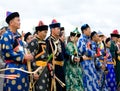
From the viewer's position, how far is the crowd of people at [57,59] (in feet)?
24.0

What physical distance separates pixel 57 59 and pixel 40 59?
38.6 inches

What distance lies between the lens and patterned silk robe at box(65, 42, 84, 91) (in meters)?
10.1

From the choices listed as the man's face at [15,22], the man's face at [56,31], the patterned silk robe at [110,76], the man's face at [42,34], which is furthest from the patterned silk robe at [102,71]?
the man's face at [15,22]

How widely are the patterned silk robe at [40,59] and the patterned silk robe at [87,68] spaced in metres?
2.10

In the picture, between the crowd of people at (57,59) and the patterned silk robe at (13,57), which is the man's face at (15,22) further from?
the patterned silk robe at (13,57)

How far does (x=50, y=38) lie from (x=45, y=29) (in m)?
0.67

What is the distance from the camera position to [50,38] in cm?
922

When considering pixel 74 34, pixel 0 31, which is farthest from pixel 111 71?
pixel 0 31

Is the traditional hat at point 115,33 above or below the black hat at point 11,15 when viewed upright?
below

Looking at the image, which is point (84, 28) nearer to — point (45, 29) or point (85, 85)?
point (85, 85)

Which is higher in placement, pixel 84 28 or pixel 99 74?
pixel 84 28

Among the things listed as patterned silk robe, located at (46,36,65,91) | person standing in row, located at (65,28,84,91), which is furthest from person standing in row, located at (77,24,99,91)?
patterned silk robe, located at (46,36,65,91)

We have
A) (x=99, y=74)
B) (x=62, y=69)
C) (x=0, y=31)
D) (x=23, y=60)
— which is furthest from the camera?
(x=99, y=74)

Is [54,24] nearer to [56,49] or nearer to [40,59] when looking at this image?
[56,49]
